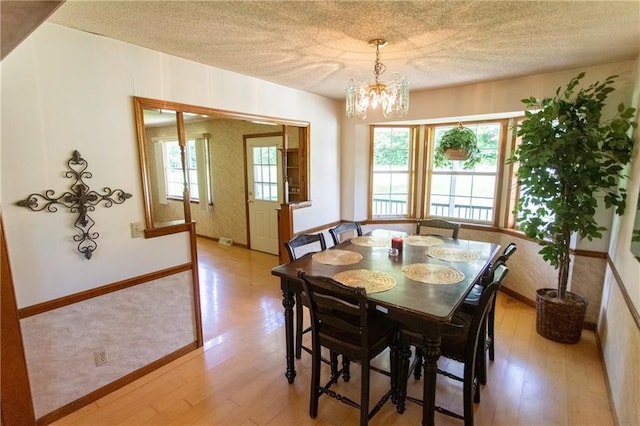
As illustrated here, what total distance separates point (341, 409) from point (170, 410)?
112cm

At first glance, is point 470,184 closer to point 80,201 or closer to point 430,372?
point 430,372

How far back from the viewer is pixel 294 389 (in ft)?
7.52

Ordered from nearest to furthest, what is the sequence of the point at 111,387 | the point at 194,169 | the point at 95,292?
the point at 95,292 < the point at 111,387 < the point at 194,169

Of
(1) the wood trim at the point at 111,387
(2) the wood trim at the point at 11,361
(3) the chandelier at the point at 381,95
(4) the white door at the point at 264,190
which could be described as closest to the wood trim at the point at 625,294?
(3) the chandelier at the point at 381,95

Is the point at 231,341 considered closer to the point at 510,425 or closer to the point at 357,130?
the point at 510,425

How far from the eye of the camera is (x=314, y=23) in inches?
Result: 74.7

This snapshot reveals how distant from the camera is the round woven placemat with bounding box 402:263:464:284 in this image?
2049 millimetres

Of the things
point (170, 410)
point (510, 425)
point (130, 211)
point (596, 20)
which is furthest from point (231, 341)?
point (596, 20)

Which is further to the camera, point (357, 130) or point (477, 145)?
point (357, 130)

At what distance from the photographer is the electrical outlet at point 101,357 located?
2204 millimetres

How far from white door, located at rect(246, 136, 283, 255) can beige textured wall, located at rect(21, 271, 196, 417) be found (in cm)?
273

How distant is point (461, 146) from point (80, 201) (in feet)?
12.3

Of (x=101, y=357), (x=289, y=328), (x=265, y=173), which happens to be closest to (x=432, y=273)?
(x=289, y=328)

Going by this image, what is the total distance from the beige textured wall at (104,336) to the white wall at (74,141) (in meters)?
0.16
